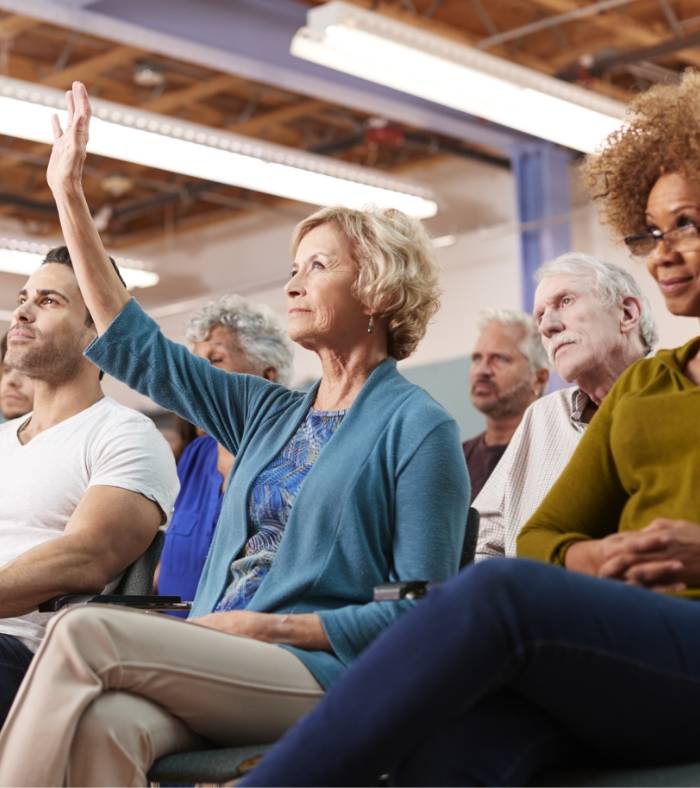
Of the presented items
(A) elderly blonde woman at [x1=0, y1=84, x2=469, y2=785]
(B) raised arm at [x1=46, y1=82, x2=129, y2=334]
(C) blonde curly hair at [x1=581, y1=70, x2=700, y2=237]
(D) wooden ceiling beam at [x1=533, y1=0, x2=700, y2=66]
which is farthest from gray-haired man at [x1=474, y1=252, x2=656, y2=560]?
(D) wooden ceiling beam at [x1=533, y1=0, x2=700, y2=66]

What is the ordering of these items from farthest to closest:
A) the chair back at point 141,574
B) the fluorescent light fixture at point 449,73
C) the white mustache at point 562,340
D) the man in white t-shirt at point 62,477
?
the fluorescent light fixture at point 449,73
the white mustache at point 562,340
the chair back at point 141,574
the man in white t-shirt at point 62,477

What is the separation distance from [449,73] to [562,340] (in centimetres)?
312

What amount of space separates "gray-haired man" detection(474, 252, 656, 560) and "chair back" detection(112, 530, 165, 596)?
649mm

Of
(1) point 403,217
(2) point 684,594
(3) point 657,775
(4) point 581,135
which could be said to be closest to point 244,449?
(1) point 403,217

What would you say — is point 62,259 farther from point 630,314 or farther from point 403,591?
point 403,591

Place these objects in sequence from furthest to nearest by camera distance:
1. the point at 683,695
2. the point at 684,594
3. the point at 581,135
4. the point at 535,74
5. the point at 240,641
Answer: the point at 581,135
the point at 535,74
the point at 240,641
the point at 684,594
the point at 683,695

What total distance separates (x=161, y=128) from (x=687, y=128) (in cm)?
436

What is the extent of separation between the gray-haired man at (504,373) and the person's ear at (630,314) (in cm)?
100

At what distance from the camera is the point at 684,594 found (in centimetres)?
151

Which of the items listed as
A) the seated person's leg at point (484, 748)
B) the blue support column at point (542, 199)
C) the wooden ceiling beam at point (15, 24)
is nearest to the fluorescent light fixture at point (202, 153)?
the blue support column at point (542, 199)

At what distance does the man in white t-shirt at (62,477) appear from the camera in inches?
89.5

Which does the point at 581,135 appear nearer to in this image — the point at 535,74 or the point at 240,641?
the point at 535,74

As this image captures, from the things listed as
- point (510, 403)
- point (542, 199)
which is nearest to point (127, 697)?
point (510, 403)

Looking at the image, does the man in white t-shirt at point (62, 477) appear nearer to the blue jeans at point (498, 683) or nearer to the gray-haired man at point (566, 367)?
the gray-haired man at point (566, 367)
